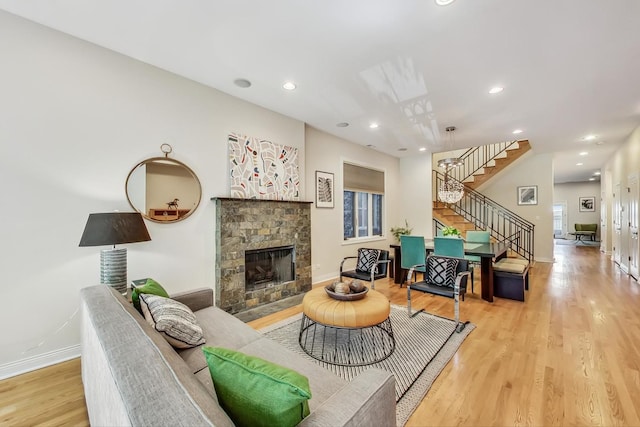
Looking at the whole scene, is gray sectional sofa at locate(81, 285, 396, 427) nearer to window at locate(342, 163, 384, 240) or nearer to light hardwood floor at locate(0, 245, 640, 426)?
light hardwood floor at locate(0, 245, 640, 426)

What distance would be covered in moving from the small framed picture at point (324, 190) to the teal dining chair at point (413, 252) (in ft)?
5.26

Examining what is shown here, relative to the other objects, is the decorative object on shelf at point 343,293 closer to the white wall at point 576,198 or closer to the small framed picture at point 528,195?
the small framed picture at point 528,195

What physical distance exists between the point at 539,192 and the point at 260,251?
26.0ft

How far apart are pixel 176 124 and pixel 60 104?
1.00 metres

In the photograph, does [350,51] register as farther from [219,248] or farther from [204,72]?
[219,248]

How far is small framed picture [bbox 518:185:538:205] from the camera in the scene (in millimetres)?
7641

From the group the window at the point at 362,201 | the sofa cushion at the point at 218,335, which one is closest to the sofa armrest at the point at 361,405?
the sofa cushion at the point at 218,335

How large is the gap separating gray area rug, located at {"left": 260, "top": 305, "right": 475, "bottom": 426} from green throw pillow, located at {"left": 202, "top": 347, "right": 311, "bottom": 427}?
126 centimetres

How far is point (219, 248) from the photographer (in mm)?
3504

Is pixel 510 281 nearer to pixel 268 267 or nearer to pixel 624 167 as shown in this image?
pixel 268 267

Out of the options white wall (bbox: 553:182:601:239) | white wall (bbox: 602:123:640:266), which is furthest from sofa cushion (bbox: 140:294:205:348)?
white wall (bbox: 553:182:601:239)

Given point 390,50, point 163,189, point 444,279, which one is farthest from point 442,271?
point 163,189

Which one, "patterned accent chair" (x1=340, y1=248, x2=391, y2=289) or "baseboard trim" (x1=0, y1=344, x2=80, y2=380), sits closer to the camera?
"baseboard trim" (x1=0, y1=344, x2=80, y2=380)

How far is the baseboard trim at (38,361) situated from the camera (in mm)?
2282
